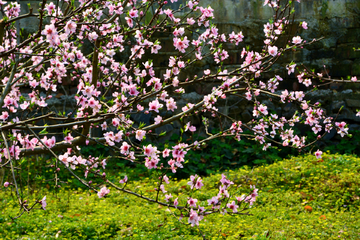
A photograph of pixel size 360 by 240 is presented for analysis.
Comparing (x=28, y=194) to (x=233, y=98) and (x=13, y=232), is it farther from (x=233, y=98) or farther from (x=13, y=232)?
(x=233, y=98)

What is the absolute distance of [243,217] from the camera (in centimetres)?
384

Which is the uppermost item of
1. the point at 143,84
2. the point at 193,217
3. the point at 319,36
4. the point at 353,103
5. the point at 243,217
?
the point at 319,36

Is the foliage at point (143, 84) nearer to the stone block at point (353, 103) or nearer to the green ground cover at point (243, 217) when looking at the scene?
the green ground cover at point (243, 217)

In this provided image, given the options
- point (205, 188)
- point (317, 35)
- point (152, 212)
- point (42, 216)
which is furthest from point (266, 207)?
point (317, 35)

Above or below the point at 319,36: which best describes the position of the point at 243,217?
below

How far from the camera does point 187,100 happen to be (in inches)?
250

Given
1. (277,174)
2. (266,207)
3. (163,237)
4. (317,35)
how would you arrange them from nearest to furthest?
(163,237) < (266,207) < (277,174) < (317,35)

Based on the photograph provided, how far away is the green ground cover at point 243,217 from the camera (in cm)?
337

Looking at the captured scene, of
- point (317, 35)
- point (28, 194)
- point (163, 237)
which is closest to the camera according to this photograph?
point (163, 237)

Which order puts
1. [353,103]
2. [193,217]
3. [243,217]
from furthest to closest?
[353,103] < [243,217] < [193,217]

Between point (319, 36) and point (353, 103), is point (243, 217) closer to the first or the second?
point (353, 103)

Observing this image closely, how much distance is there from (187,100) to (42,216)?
10.7 ft

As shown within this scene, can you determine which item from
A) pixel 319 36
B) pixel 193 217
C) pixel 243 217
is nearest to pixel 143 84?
pixel 243 217

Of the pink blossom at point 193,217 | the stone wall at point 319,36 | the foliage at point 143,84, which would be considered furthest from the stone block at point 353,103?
the pink blossom at point 193,217
